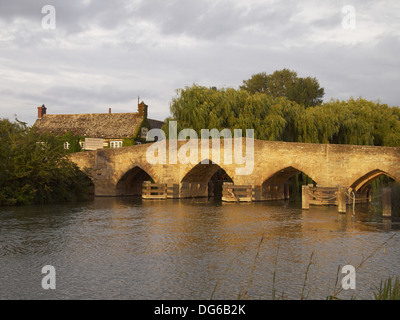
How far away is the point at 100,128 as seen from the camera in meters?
55.4

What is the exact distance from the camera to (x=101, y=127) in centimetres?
5553

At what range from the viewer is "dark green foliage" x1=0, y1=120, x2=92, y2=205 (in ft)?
90.0

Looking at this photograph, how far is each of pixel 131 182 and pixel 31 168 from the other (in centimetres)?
1272

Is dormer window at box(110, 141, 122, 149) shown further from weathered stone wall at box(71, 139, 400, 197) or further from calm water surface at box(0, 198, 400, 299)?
calm water surface at box(0, 198, 400, 299)

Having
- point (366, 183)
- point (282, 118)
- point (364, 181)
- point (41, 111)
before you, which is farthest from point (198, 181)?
point (41, 111)

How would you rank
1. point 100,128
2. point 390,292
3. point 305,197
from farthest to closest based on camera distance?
1. point 100,128
2. point 305,197
3. point 390,292

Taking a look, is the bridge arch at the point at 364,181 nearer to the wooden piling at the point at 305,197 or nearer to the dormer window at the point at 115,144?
the wooden piling at the point at 305,197

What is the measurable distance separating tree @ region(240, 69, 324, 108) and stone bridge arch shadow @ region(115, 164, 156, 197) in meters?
17.6

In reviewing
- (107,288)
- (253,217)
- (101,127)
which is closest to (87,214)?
(253,217)

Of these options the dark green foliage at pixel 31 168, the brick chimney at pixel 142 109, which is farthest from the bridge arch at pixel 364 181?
the brick chimney at pixel 142 109

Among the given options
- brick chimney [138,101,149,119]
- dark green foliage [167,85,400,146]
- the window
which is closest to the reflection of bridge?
dark green foliage [167,85,400,146]

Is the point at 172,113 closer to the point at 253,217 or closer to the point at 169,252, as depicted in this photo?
the point at 253,217

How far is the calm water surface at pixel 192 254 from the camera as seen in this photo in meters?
8.95

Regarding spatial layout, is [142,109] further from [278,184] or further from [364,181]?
[364,181]
